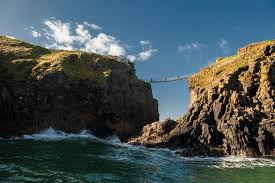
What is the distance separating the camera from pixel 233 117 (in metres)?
65.3

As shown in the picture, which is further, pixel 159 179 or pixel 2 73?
pixel 2 73

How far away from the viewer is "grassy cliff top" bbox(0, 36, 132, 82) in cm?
8069

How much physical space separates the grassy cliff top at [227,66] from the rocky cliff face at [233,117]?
18 cm

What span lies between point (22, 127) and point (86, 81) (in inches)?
685

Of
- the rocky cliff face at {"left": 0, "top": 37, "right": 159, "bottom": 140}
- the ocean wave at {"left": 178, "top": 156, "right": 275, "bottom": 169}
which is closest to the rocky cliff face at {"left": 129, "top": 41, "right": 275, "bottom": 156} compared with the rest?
the ocean wave at {"left": 178, "top": 156, "right": 275, "bottom": 169}

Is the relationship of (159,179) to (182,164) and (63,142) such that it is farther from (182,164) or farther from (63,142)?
(63,142)

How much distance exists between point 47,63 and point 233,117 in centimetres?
3952

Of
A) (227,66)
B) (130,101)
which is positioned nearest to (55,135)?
(130,101)

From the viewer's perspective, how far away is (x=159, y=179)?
40.2 meters

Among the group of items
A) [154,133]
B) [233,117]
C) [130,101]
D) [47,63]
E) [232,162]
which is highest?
[47,63]

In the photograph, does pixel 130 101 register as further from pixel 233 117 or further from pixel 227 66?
pixel 233 117

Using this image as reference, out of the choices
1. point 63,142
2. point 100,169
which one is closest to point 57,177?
point 100,169

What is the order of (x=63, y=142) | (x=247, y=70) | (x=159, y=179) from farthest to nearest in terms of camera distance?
(x=247, y=70) → (x=63, y=142) → (x=159, y=179)

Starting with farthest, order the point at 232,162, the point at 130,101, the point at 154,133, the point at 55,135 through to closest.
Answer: the point at 130,101 → the point at 154,133 → the point at 55,135 → the point at 232,162
